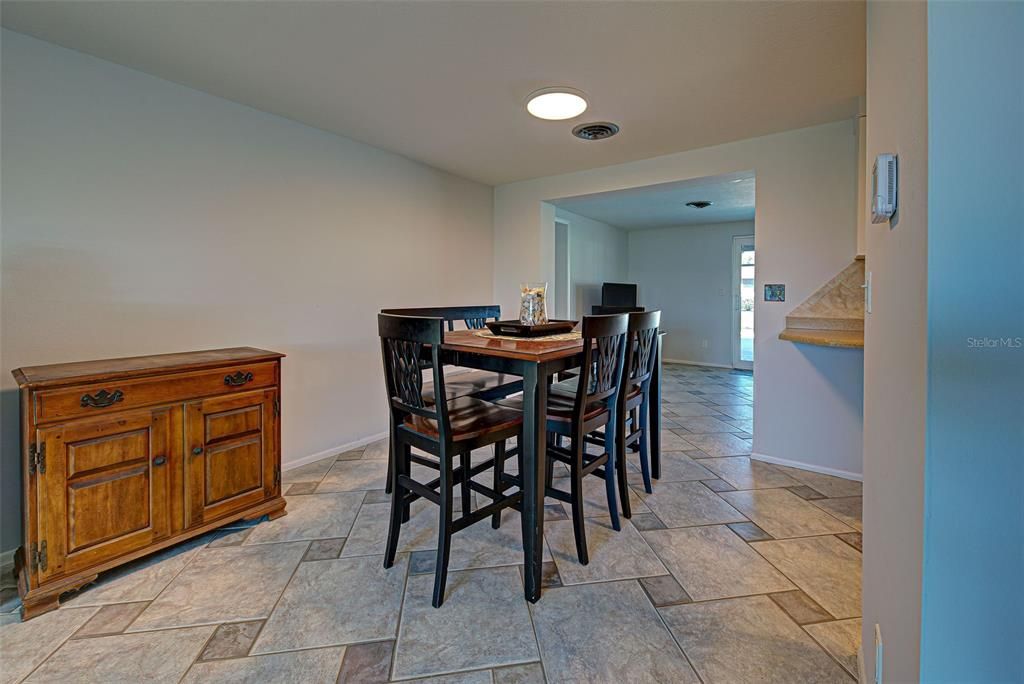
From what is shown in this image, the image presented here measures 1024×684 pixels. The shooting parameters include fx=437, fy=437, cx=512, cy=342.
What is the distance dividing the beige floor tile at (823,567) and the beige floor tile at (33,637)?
2623 mm

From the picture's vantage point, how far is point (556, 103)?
2414mm

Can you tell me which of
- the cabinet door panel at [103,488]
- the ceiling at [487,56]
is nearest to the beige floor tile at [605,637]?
the cabinet door panel at [103,488]

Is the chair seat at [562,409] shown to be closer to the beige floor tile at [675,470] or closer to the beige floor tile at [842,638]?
the beige floor tile at [675,470]

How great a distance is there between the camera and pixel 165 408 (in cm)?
184

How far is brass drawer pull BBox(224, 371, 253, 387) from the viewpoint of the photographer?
204 centimetres

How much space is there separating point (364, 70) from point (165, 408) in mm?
1814

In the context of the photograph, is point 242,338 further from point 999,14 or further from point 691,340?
point 691,340

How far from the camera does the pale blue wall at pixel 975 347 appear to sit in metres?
0.57

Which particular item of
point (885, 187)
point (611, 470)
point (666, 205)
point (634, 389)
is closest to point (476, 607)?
point (611, 470)

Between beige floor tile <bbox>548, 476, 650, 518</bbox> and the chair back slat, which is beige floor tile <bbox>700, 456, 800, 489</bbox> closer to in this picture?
beige floor tile <bbox>548, 476, 650, 518</bbox>

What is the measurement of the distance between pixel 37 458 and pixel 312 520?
1.08 metres

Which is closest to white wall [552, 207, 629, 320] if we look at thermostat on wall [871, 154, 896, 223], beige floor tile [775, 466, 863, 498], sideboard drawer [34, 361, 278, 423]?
beige floor tile [775, 466, 863, 498]

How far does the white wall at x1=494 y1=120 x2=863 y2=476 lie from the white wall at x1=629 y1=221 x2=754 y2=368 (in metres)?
4.08

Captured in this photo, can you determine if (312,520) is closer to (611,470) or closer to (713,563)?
(611,470)
